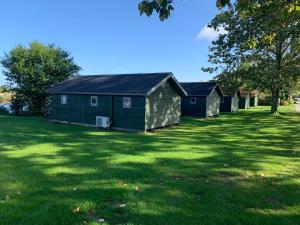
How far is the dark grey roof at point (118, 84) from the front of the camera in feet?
56.3

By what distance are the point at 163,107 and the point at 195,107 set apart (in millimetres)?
10147

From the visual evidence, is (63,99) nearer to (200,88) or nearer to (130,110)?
(130,110)

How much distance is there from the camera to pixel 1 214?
4.60m

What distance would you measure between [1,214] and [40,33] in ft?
97.8

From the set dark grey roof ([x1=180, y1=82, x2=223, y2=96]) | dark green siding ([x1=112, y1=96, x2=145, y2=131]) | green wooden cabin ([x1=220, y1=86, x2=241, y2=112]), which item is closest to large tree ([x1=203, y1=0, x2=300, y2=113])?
dark grey roof ([x1=180, y1=82, x2=223, y2=96])

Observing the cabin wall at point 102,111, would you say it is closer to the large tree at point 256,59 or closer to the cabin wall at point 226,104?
the large tree at point 256,59

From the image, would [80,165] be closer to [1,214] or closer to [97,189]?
[97,189]

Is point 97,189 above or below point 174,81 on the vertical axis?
below

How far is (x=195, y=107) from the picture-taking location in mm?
28000

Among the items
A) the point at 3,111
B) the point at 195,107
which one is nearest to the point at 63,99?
the point at 3,111

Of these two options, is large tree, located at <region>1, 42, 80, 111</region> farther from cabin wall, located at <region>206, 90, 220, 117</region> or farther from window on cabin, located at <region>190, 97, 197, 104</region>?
cabin wall, located at <region>206, 90, 220, 117</region>

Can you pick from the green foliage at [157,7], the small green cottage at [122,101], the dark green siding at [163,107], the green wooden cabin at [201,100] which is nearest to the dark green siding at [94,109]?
the small green cottage at [122,101]

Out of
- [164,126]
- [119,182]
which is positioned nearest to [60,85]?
[164,126]

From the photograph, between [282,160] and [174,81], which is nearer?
[282,160]
